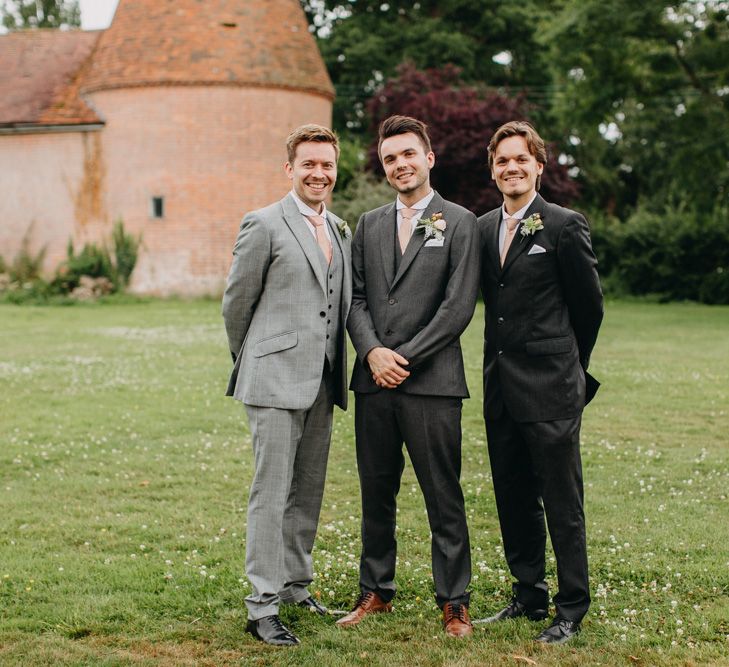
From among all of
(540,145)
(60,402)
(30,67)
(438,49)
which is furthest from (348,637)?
(438,49)

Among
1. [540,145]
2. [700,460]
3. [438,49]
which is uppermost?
A: [438,49]

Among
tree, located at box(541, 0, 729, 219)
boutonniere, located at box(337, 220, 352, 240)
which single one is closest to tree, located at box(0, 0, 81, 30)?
tree, located at box(541, 0, 729, 219)

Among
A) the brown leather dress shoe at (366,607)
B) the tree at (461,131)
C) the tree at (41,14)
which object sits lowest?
the brown leather dress shoe at (366,607)

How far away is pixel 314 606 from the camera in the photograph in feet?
16.8

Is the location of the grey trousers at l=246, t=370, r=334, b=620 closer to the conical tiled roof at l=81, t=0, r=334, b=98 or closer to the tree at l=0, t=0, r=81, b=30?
the conical tiled roof at l=81, t=0, r=334, b=98

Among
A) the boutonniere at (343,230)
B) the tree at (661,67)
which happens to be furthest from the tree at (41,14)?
the boutonniere at (343,230)

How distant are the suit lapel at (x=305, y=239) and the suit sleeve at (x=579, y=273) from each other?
1.18m

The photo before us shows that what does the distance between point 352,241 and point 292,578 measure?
1.81 meters

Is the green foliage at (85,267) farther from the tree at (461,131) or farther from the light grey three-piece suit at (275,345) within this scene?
the light grey three-piece suit at (275,345)

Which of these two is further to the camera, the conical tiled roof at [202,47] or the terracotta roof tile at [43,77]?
the terracotta roof tile at [43,77]

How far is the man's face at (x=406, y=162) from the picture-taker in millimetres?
4797

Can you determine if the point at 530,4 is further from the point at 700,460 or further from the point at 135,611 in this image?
the point at 135,611

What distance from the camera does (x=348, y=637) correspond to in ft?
15.5

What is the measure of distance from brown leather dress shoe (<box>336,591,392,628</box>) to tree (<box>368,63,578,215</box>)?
24.2 meters
